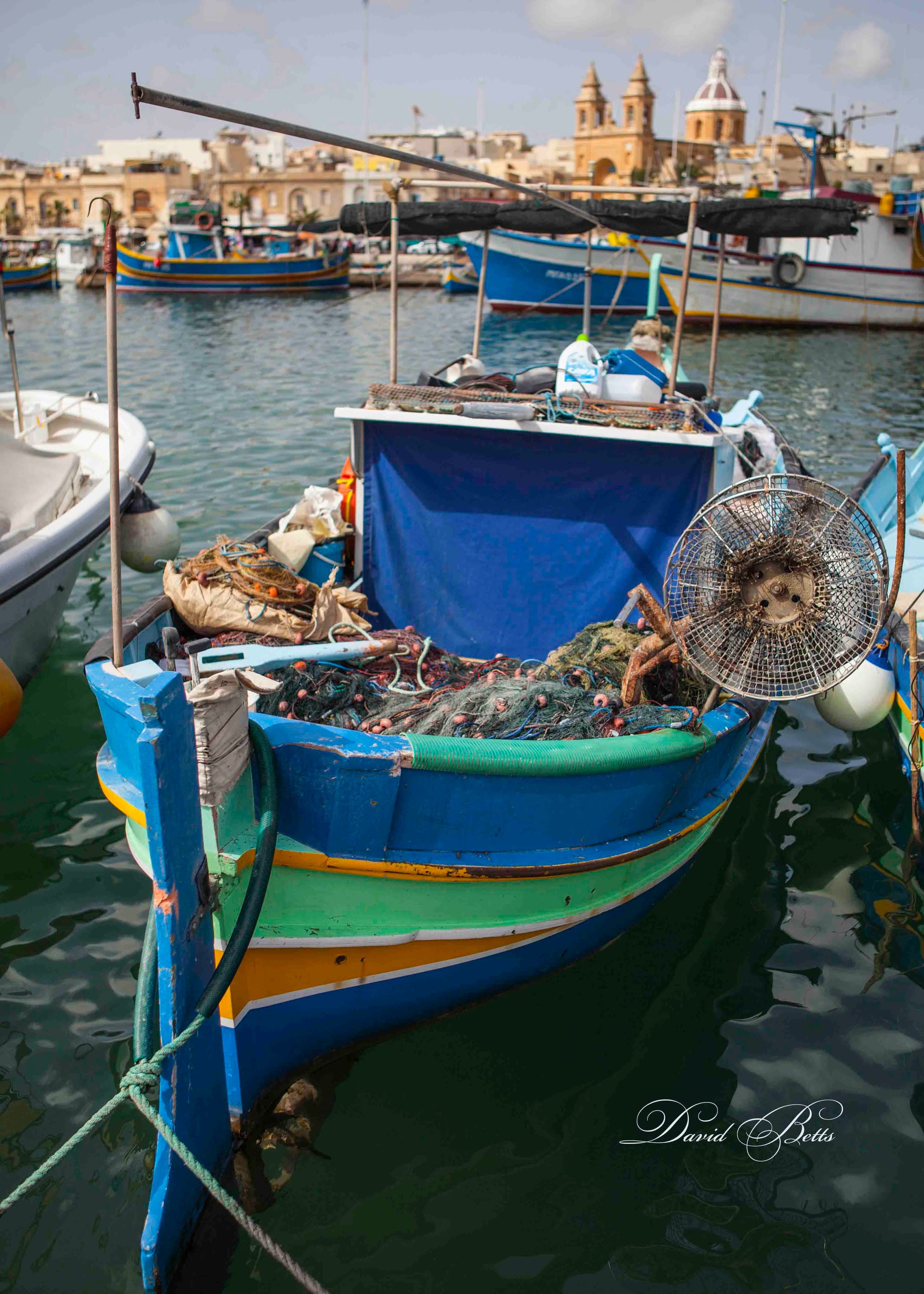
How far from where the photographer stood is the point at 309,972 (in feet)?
11.7

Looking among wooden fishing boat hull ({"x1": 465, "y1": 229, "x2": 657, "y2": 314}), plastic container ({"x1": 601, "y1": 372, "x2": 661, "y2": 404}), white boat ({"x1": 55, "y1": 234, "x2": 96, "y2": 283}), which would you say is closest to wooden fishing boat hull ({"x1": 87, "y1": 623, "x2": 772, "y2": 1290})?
plastic container ({"x1": 601, "y1": 372, "x2": 661, "y2": 404})

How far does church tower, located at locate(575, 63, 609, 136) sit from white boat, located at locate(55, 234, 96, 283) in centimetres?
5399

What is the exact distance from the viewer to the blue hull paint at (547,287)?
103 feet

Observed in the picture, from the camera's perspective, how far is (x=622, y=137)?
84312mm

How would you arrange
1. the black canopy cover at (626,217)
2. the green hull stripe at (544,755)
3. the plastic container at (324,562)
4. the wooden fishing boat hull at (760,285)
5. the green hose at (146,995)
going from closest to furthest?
the green hose at (146,995)
the green hull stripe at (544,755)
the plastic container at (324,562)
the black canopy cover at (626,217)
the wooden fishing boat hull at (760,285)

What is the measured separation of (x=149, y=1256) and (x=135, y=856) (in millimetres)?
1376

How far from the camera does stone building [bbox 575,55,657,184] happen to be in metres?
83.6

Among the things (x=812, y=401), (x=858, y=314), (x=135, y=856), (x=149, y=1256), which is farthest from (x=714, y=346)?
(x=858, y=314)

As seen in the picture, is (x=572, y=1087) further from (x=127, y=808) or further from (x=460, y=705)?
(x=127, y=808)

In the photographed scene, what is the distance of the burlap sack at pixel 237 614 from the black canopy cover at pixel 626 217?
3575 mm

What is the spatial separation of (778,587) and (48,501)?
596 centimetres

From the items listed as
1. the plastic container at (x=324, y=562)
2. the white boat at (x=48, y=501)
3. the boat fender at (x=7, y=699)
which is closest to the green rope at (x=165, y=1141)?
the boat fender at (x=7, y=699)
